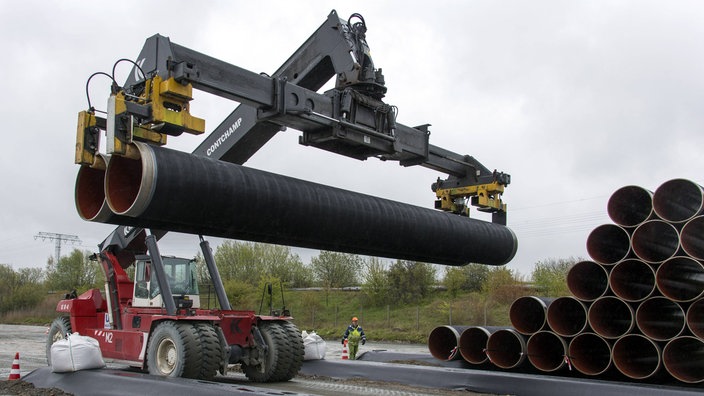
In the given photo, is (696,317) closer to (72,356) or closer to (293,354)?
(293,354)

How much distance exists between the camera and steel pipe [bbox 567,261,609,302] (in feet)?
30.9

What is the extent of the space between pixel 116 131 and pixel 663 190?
22.0ft

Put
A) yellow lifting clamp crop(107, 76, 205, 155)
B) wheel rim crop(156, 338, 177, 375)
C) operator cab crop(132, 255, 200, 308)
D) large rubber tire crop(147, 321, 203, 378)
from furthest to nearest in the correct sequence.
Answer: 1. operator cab crop(132, 255, 200, 308)
2. wheel rim crop(156, 338, 177, 375)
3. large rubber tire crop(147, 321, 203, 378)
4. yellow lifting clamp crop(107, 76, 205, 155)

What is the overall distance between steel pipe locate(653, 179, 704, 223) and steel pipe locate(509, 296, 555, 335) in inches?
85.6

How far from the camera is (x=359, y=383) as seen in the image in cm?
1110

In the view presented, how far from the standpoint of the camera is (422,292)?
44.2 m

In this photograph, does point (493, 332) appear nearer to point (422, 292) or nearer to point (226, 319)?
point (226, 319)

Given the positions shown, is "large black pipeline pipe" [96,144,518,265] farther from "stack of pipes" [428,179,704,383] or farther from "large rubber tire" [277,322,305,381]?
"large rubber tire" [277,322,305,381]

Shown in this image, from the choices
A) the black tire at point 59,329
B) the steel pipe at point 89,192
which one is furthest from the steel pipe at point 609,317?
the black tire at point 59,329

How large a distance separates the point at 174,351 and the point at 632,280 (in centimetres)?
640

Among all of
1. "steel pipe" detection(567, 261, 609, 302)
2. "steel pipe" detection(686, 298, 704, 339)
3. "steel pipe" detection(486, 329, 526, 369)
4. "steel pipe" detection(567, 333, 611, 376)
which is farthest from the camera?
"steel pipe" detection(486, 329, 526, 369)

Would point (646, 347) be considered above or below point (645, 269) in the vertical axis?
below

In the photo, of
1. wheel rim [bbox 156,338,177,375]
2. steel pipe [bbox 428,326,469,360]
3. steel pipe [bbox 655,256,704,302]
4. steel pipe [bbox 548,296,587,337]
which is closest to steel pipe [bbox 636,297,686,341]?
steel pipe [bbox 655,256,704,302]

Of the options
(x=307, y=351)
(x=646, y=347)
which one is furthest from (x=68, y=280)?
(x=646, y=347)
